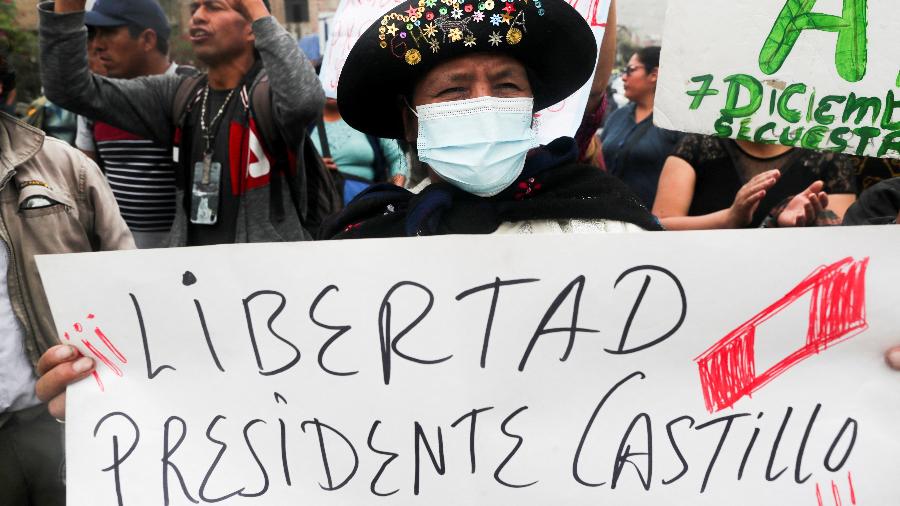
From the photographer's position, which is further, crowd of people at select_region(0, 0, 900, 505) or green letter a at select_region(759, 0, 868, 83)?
crowd of people at select_region(0, 0, 900, 505)

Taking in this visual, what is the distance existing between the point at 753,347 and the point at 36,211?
191cm

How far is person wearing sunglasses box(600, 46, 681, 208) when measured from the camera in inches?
166

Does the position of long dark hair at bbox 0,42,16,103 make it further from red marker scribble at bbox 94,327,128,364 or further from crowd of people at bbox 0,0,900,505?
red marker scribble at bbox 94,327,128,364

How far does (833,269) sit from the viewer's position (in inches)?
57.7

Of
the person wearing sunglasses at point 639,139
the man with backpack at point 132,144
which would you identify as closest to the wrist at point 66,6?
the man with backpack at point 132,144

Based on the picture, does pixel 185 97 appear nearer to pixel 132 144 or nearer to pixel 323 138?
pixel 132 144

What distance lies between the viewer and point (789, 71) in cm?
165

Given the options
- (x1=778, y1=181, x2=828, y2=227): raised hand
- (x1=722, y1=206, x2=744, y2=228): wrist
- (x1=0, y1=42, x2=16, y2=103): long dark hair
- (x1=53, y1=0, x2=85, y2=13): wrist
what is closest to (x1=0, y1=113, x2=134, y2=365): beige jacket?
(x1=0, y1=42, x2=16, y2=103): long dark hair

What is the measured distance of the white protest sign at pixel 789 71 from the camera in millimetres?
1598

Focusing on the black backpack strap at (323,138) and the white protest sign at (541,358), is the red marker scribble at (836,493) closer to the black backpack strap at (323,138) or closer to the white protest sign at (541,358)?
the white protest sign at (541,358)

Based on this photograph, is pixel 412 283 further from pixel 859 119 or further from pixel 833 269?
pixel 859 119

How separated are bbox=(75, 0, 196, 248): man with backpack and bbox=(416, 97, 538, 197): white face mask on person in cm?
201

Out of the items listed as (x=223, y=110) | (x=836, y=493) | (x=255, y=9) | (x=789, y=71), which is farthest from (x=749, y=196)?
(x=223, y=110)

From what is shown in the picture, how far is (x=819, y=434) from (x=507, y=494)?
1.91 feet
